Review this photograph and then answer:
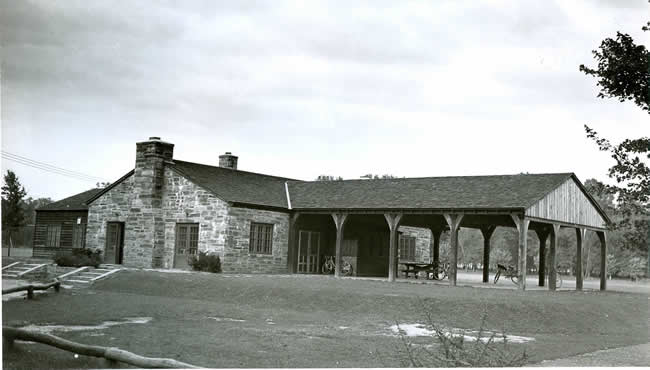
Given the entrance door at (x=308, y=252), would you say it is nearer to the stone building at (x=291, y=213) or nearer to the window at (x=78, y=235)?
the stone building at (x=291, y=213)

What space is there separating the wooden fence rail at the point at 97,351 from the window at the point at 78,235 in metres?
19.6

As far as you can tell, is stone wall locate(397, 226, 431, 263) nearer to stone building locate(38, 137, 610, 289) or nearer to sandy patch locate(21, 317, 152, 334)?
stone building locate(38, 137, 610, 289)

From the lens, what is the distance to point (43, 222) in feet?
93.4

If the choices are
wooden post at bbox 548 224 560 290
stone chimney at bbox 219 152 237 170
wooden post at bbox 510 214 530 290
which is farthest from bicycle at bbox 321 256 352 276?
wooden post at bbox 510 214 530 290

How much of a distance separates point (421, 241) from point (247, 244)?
33.2ft

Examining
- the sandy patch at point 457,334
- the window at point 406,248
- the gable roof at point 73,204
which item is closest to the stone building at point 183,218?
the gable roof at point 73,204

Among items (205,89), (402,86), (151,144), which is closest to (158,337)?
(205,89)

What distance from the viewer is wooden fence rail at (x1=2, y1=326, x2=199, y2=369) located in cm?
720

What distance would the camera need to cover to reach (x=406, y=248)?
29078 millimetres

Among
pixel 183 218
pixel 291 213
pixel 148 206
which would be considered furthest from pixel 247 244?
pixel 148 206

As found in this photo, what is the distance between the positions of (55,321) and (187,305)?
3.54 meters

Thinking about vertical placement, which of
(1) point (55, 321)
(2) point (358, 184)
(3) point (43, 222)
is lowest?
(1) point (55, 321)

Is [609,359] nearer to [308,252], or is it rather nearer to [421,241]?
[308,252]

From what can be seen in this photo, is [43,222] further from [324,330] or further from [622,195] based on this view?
[622,195]
